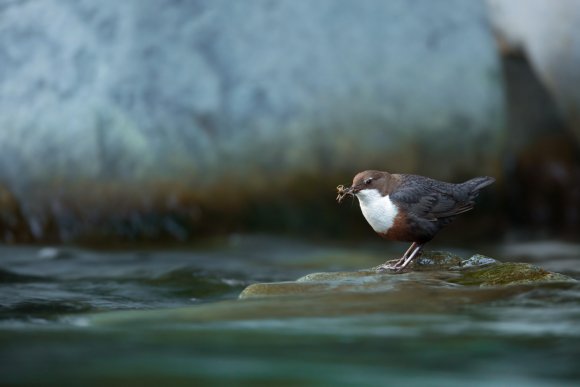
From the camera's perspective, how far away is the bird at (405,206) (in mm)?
5195

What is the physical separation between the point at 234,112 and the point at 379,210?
3.43 m

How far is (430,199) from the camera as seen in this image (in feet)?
17.5

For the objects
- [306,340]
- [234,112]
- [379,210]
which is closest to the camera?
[306,340]

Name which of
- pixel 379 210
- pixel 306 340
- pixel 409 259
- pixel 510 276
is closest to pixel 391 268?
pixel 409 259

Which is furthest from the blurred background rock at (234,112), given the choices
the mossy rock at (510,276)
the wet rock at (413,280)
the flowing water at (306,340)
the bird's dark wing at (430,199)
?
the mossy rock at (510,276)

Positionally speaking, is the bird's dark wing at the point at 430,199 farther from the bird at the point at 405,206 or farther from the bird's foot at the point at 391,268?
the bird's foot at the point at 391,268

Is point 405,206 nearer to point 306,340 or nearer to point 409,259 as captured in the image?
point 409,259

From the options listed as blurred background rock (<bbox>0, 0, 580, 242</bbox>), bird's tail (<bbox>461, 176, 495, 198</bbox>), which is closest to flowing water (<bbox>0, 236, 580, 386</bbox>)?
bird's tail (<bbox>461, 176, 495, 198</bbox>)

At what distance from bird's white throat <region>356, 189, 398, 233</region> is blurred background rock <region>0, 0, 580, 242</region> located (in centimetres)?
306

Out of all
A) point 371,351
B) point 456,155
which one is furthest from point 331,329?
point 456,155

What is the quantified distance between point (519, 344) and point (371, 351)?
22.2 inches

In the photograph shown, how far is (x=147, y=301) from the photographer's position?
18.2 ft

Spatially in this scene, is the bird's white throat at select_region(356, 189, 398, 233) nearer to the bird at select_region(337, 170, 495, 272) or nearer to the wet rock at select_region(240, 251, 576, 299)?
the bird at select_region(337, 170, 495, 272)

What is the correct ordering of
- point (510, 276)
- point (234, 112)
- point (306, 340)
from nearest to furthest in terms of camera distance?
point (306, 340) < point (510, 276) < point (234, 112)
